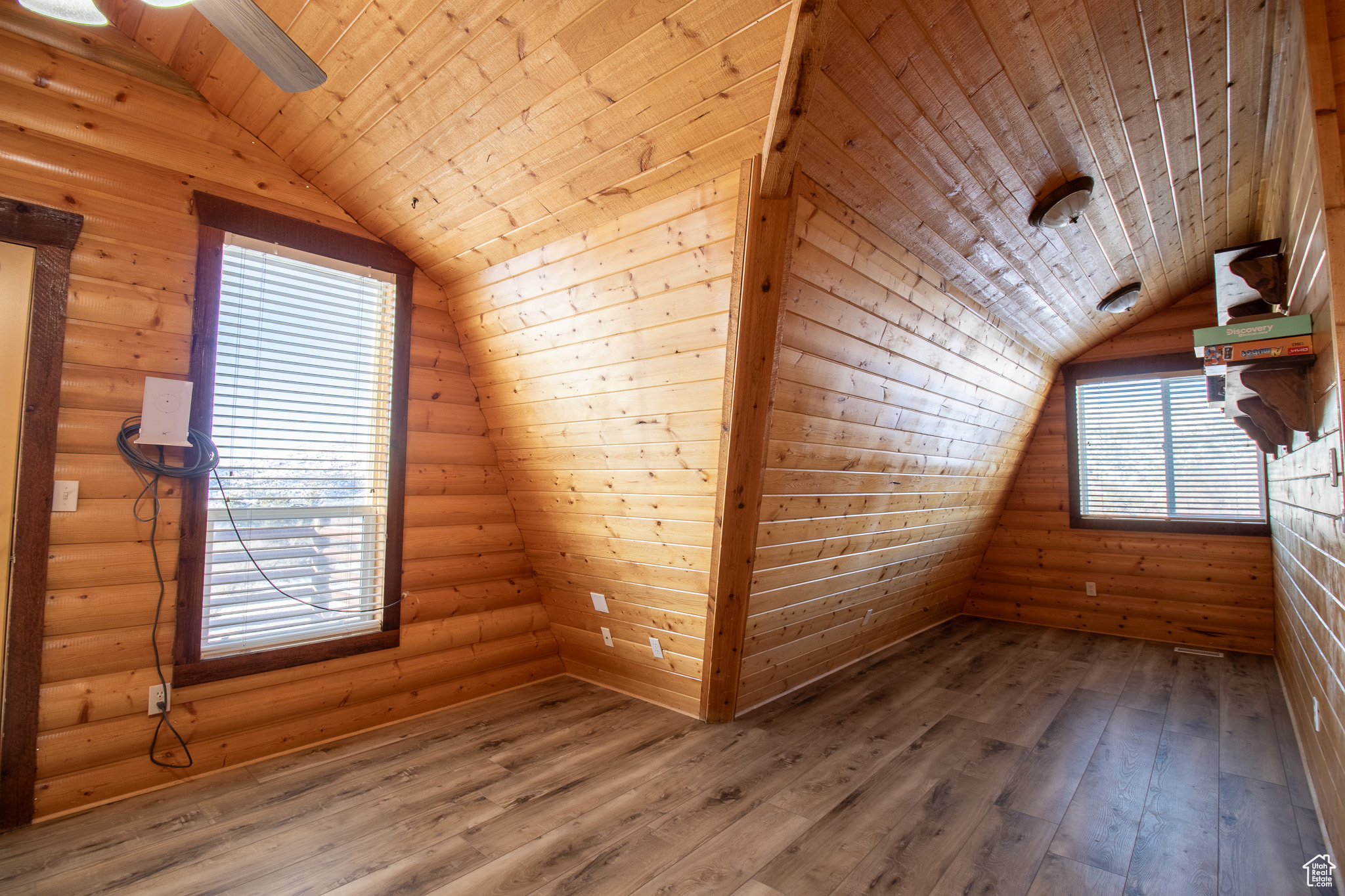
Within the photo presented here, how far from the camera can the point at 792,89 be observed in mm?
1671

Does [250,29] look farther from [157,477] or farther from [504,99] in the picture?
[157,477]

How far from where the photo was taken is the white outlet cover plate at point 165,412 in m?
2.34

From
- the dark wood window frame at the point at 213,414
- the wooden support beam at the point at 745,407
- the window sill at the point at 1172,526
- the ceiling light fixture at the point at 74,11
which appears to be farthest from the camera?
the window sill at the point at 1172,526

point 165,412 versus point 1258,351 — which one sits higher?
point 1258,351

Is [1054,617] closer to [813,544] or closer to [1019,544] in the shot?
[1019,544]

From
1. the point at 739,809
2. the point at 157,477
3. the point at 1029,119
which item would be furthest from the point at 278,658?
the point at 1029,119

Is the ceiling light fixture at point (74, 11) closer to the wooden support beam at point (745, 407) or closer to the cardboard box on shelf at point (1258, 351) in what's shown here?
the wooden support beam at point (745, 407)

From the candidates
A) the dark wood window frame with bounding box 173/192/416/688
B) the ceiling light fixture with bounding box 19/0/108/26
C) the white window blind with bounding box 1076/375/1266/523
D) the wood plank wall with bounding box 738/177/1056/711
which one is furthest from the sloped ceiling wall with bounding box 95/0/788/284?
the white window blind with bounding box 1076/375/1266/523

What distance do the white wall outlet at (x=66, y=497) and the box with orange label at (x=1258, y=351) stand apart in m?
3.97

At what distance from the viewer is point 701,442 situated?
2.45 m

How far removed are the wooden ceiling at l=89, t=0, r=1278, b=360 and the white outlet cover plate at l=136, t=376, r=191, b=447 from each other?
42.4 inches

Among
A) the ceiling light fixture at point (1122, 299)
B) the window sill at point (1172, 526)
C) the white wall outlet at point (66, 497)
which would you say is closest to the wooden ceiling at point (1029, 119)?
the ceiling light fixture at point (1122, 299)

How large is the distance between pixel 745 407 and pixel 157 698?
2.50 metres

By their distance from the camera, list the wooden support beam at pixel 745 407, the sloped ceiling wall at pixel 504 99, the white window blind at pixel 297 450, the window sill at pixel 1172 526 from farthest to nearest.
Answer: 1. the window sill at pixel 1172 526
2. the white window blind at pixel 297 450
3. the wooden support beam at pixel 745 407
4. the sloped ceiling wall at pixel 504 99
